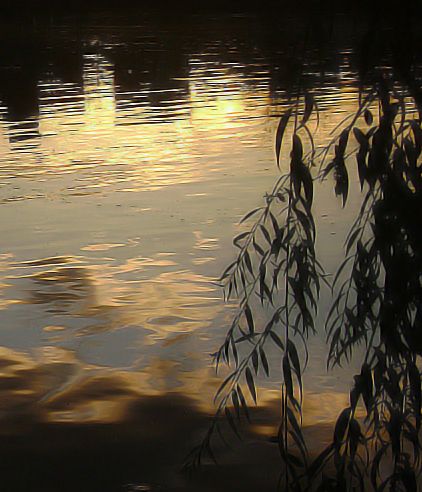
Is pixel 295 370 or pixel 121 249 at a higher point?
pixel 295 370

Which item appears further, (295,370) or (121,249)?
(121,249)

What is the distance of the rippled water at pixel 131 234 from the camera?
4.55m

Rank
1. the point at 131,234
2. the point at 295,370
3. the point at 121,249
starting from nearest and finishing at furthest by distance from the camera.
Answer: the point at 295,370 → the point at 121,249 → the point at 131,234

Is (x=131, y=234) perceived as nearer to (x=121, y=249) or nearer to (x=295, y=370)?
(x=121, y=249)

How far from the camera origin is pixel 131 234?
705 centimetres

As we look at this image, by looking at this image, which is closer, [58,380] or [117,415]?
[117,415]

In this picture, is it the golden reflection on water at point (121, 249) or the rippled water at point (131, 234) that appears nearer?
the rippled water at point (131, 234)

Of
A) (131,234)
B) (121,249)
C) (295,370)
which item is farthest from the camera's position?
(131,234)

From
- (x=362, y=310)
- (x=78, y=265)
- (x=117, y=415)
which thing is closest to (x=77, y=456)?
(x=117, y=415)

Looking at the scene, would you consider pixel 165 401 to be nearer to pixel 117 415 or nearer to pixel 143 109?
pixel 117 415

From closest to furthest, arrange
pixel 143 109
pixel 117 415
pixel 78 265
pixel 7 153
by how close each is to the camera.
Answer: pixel 117 415 → pixel 78 265 → pixel 7 153 → pixel 143 109

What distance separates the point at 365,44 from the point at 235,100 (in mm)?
9983

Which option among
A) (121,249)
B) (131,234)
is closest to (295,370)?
(121,249)

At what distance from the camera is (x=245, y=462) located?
3.95 metres
